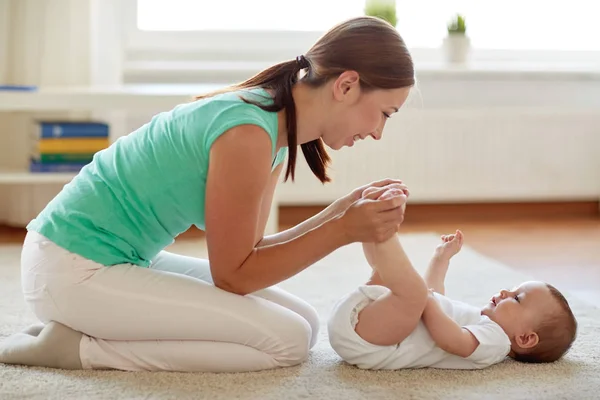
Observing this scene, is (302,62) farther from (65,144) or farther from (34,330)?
(65,144)

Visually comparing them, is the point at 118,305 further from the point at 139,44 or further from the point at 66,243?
the point at 139,44

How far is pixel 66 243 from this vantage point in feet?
5.42

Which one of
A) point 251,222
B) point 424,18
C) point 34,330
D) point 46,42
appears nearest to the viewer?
point 251,222

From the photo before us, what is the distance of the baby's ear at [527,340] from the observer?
1.73 meters

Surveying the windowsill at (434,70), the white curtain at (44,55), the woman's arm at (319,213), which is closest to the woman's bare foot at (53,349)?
the woman's arm at (319,213)

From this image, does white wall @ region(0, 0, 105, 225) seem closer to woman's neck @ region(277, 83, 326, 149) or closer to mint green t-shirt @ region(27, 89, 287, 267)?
mint green t-shirt @ region(27, 89, 287, 267)

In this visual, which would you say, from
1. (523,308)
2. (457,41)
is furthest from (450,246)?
(457,41)

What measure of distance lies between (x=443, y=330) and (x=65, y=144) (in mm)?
1962

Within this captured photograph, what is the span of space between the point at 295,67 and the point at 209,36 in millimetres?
2168

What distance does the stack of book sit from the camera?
319 centimetres

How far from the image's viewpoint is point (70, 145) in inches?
126

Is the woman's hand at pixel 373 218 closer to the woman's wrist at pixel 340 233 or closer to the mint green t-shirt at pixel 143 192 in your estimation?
the woman's wrist at pixel 340 233

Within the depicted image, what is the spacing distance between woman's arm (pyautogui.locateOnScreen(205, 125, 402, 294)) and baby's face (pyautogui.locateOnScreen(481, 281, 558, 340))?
350 mm

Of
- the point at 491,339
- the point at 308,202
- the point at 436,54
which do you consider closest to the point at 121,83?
the point at 308,202
